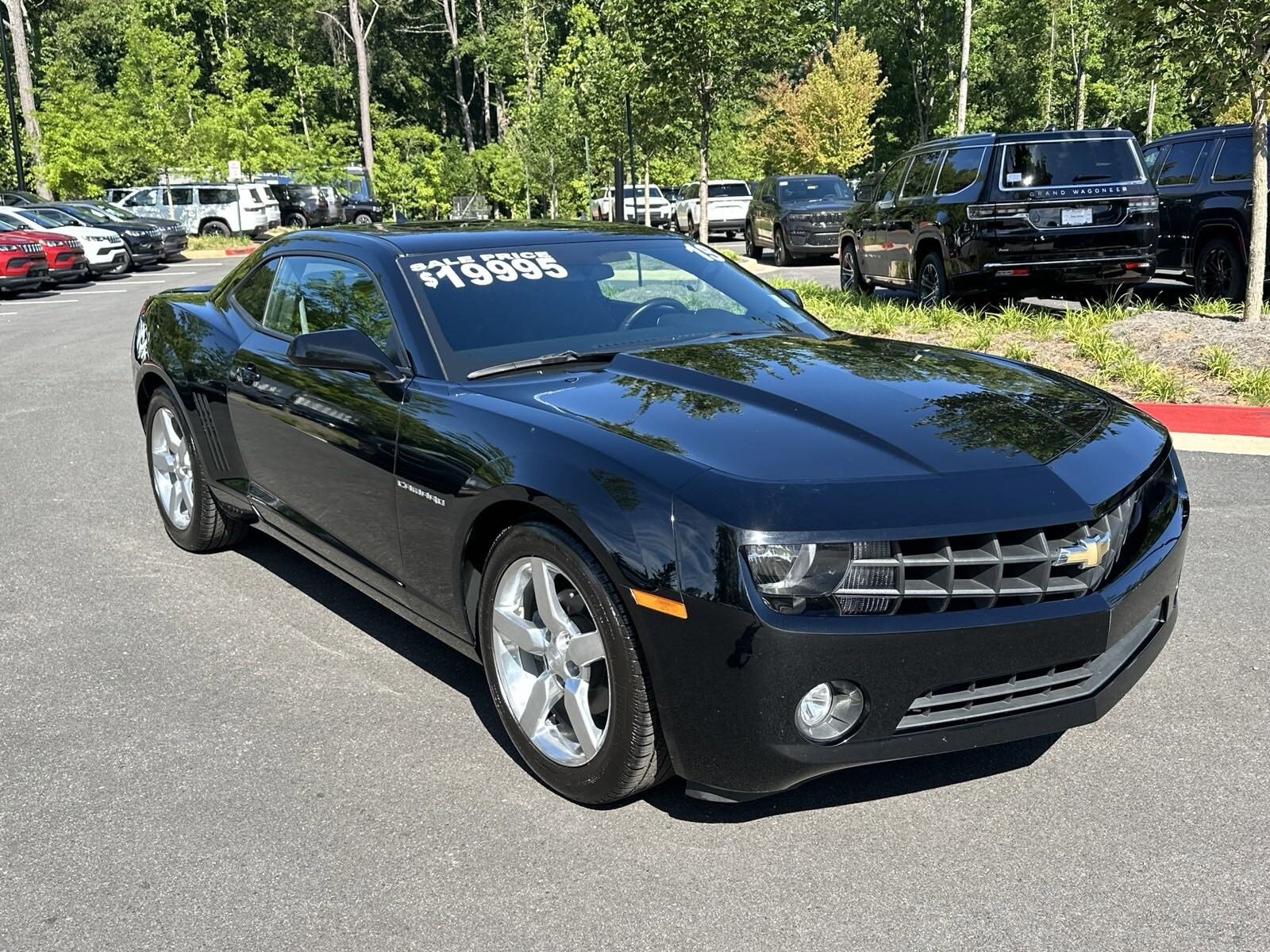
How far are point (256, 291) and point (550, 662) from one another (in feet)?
8.69

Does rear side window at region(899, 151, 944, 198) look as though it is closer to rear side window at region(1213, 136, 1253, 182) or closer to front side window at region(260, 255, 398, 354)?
rear side window at region(1213, 136, 1253, 182)

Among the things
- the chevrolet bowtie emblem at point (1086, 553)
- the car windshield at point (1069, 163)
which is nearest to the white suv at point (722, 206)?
the car windshield at point (1069, 163)

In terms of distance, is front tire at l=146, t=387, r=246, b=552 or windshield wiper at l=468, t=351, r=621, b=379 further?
front tire at l=146, t=387, r=246, b=552

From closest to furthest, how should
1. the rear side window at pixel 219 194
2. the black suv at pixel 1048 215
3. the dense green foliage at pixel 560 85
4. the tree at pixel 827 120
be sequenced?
1. the black suv at pixel 1048 215
2. the dense green foliage at pixel 560 85
3. the rear side window at pixel 219 194
4. the tree at pixel 827 120

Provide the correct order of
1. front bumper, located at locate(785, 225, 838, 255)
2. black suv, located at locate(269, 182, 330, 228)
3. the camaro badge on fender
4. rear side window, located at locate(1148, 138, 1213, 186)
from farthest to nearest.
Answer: black suv, located at locate(269, 182, 330, 228)
front bumper, located at locate(785, 225, 838, 255)
rear side window, located at locate(1148, 138, 1213, 186)
the camaro badge on fender

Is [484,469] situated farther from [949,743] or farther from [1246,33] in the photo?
[1246,33]

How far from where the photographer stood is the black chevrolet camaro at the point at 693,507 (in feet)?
9.17

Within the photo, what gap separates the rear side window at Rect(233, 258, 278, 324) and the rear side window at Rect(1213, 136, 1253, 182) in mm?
10534

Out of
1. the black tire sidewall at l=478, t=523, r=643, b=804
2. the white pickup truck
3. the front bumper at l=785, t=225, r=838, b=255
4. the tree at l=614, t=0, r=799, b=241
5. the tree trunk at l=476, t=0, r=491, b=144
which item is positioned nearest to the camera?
the black tire sidewall at l=478, t=523, r=643, b=804

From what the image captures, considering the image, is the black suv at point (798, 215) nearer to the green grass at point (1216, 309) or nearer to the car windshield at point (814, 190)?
the car windshield at point (814, 190)

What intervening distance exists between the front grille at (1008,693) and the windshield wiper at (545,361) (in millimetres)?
1671

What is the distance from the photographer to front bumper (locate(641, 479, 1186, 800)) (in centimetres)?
275

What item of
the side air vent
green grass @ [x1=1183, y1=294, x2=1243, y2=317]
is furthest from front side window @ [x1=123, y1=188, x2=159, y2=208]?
the side air vent

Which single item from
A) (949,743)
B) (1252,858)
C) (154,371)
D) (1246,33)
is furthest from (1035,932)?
(1246,33)
